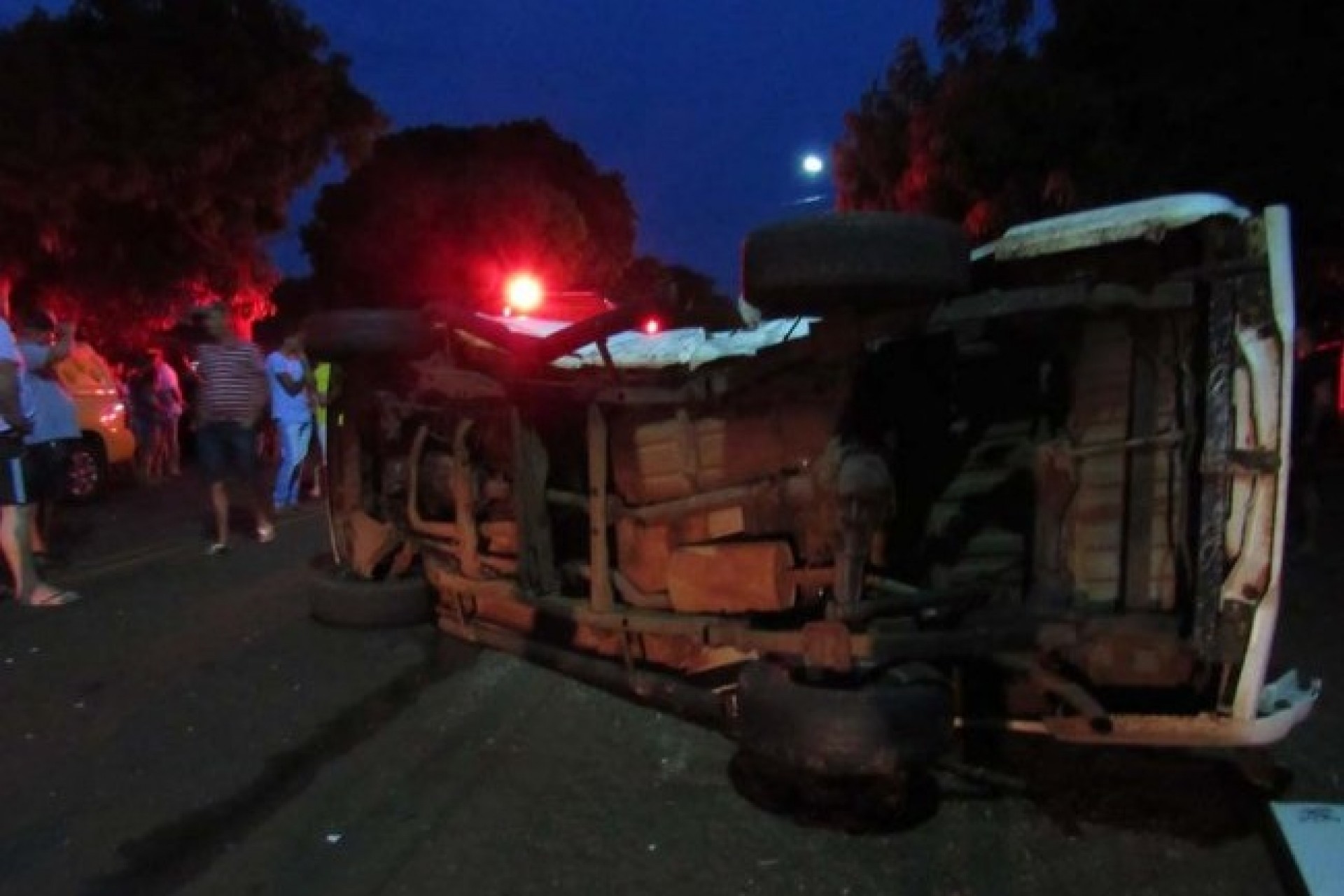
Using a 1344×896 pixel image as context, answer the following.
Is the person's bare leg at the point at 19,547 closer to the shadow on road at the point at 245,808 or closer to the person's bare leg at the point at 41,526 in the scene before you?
the person's bare leg at the point at 41,526

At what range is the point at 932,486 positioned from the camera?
149 inches

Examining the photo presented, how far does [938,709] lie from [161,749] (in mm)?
2975

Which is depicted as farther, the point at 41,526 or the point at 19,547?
the point at 41,526

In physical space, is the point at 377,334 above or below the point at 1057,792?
above

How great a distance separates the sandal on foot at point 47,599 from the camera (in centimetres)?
626

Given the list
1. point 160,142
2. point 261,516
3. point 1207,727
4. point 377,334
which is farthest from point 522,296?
point 160,142

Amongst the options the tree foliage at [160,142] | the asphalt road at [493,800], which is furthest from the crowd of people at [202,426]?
the tree foliage at [160,142]

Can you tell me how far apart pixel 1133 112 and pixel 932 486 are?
10.4 meters

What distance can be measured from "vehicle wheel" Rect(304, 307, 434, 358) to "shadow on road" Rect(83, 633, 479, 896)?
62.0 inches

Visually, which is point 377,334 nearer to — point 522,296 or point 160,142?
point 522,296

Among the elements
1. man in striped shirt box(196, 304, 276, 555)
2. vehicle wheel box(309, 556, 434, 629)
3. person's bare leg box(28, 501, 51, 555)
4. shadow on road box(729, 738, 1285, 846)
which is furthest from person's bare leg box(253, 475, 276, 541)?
shadow on road box(729, 738, 1285, 846)

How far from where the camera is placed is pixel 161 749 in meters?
4.07

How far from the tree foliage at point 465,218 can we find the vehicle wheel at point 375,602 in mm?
26992

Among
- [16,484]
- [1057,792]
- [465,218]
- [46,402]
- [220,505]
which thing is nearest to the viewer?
[1057,792]
